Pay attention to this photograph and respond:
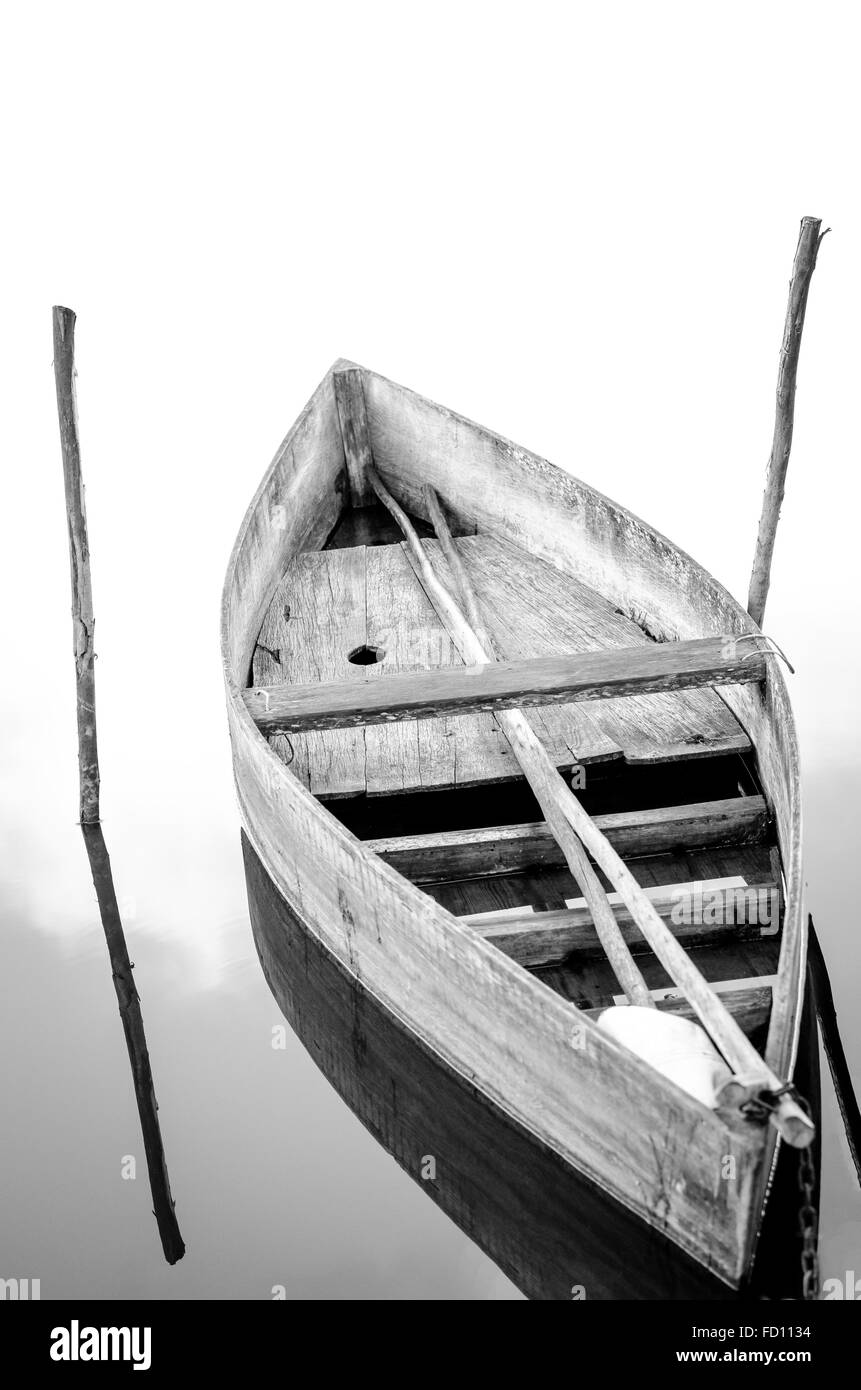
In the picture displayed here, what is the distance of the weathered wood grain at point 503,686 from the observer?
4.86 meters

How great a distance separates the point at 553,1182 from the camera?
12.4 feet

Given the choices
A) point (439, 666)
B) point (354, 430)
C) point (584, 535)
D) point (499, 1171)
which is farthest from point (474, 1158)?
point (354, 430)

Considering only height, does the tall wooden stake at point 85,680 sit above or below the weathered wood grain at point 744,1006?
above

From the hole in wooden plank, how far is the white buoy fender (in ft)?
8.93

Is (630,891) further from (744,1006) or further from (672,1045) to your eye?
(672,1045)

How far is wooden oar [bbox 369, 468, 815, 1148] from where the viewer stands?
10.1 ft

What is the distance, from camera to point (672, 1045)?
3.48 m

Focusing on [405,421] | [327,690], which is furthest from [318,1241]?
[405,421]

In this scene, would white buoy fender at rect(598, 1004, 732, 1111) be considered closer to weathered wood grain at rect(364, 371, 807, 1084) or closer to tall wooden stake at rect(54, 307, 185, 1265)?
weathered wood grain at rect(364, 371, 807, 1084)

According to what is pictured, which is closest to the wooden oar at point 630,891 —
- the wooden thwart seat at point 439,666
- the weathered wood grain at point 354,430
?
the wooden thwart seat at point 439,666

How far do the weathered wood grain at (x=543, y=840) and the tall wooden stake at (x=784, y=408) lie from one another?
1.39 m

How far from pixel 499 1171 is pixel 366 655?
2747 mm

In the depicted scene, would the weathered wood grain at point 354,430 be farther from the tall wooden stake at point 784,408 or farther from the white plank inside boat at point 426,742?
the tall wooden stake at point 784,408

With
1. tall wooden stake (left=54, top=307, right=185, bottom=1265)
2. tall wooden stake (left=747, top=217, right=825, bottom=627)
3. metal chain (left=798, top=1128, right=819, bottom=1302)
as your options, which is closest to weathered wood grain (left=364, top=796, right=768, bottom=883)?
tall wooden stake (left=54, top=307, right=185, bottom=1265)
